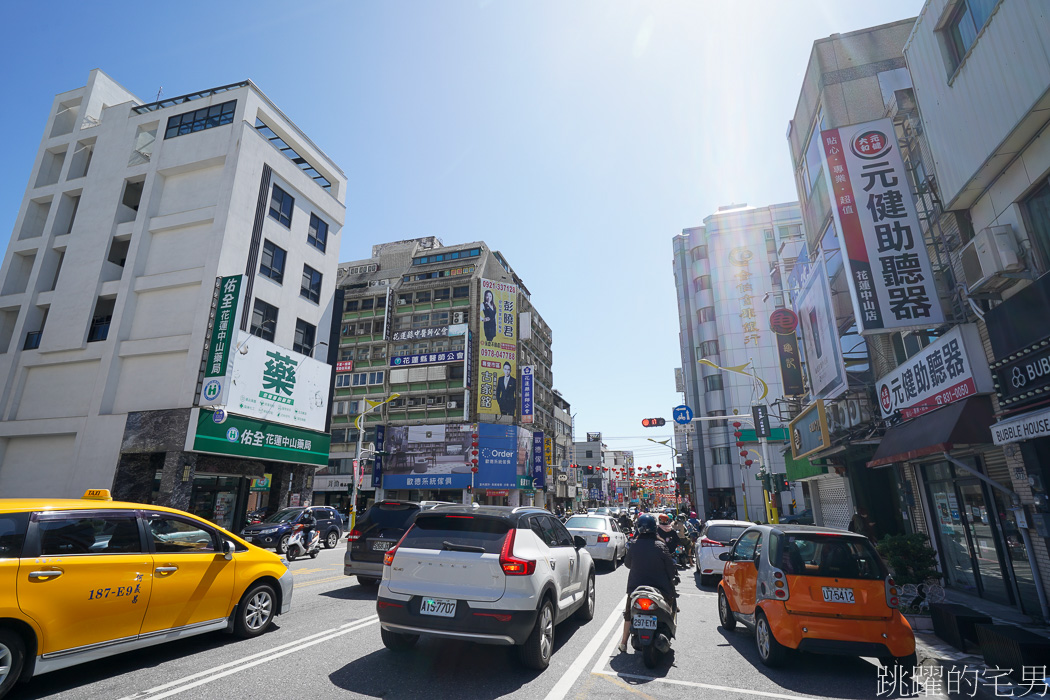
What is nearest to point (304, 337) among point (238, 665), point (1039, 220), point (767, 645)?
point (238, 665)

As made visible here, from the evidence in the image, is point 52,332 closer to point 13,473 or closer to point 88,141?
point 13,473

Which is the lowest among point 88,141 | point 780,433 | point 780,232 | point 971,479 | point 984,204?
point 971,479

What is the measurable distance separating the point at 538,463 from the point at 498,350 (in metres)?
12.3

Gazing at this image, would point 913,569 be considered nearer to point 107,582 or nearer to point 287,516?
point 107,582

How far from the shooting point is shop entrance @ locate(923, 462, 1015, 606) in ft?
33.2

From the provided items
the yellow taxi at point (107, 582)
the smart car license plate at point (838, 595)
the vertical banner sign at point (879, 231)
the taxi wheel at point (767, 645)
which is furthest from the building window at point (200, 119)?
the smart car license plate at point (838, 595)

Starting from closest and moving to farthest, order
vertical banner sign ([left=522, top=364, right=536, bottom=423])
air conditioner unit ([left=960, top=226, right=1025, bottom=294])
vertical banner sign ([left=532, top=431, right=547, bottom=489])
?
air conditioner unit ([left=960, top=226, right=1025, bottom=294]) → vertical banner sign ([left=522, top=364, right=536, bottom=423]) → vertical banner sign ([left=532, top=431, right=547, bottom=489])

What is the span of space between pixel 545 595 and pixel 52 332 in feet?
92.7

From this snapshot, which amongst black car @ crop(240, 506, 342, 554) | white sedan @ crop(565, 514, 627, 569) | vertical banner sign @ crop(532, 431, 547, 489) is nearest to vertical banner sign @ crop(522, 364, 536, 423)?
vertical banner sign @ crop(532, 431, 547, 489)

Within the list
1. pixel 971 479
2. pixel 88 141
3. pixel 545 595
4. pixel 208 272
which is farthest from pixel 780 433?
pixel 88 141

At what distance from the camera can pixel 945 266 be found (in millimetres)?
11000

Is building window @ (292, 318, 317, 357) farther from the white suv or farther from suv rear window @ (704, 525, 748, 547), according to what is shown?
the white suv

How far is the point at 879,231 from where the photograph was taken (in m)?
11.8

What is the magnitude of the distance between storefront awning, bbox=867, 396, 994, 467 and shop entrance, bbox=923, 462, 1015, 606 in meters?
1.59
